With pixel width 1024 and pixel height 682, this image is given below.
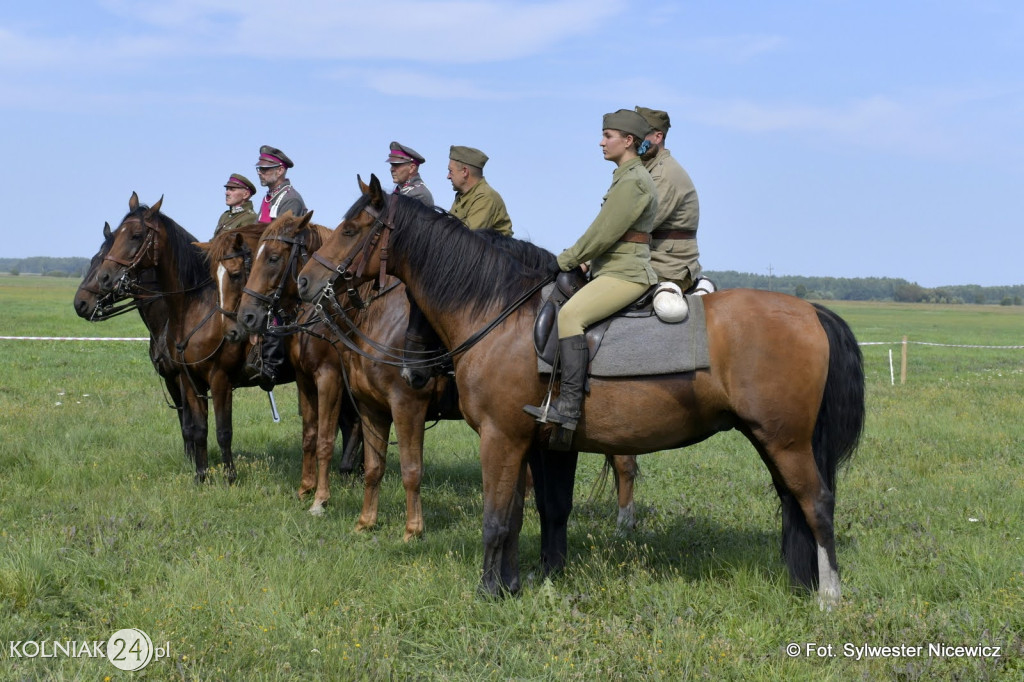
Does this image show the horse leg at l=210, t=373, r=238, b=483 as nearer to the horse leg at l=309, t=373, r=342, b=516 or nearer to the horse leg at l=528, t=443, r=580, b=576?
the horse leg at l=309, t=373, r=342, b=516

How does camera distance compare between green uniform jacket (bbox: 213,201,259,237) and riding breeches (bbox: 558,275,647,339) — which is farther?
green uniform jacket (bbox: 213,201,259,237)

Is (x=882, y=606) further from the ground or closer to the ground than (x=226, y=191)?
closer to the ground

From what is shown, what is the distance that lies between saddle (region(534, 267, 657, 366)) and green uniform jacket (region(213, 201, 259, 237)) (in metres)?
5.36

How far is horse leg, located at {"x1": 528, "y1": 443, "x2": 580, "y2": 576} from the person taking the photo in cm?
656

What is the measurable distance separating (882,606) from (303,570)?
149 inches

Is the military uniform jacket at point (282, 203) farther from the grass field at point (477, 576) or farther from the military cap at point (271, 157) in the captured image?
the grass field at point (477, 576)

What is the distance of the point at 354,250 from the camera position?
20.2 ft

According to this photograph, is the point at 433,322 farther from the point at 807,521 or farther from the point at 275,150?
the point at 275,150

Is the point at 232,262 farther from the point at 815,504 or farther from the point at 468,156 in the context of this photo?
the point at 815,504

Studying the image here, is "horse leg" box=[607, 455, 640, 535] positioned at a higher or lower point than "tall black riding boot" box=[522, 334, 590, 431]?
lower

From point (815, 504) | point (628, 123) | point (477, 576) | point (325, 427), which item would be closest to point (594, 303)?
point (628, 123)

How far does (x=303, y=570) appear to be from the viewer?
608 centimetres

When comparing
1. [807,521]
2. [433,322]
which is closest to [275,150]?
[433,322]

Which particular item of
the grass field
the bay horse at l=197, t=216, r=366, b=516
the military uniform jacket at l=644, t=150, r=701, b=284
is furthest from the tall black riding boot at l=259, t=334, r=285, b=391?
the military uniform jacket at l=644, t=150, r=701, b=284
